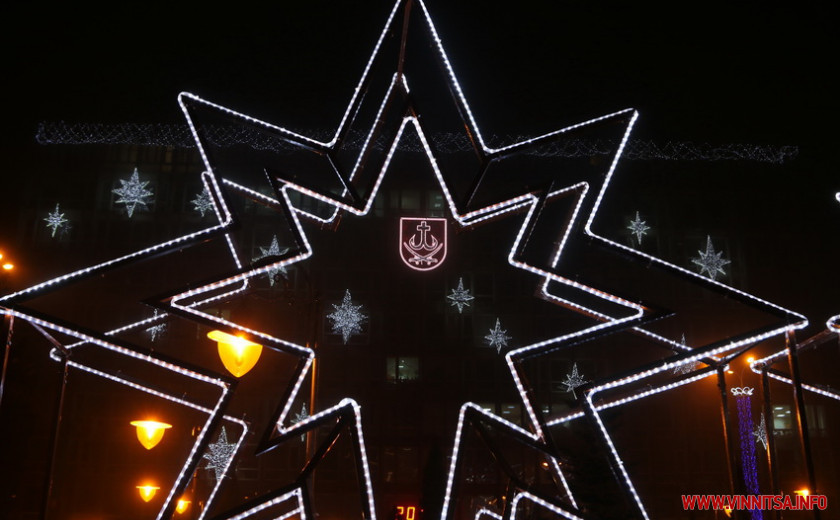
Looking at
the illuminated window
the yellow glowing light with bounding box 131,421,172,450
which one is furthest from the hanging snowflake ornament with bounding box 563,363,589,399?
the yellow glowing light with bounding box 131,421,172,450

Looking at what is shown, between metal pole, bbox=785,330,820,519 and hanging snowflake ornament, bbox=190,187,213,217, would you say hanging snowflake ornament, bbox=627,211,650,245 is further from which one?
metal pole, bbox=785,330,820,519

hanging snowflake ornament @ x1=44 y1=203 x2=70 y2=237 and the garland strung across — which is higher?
the garland strung across

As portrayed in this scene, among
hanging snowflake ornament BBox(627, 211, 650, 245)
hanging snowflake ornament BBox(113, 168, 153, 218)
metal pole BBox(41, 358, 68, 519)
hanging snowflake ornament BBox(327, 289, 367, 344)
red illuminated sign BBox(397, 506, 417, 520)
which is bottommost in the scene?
red illuminated sign BBox(397, 506, 417, 520)

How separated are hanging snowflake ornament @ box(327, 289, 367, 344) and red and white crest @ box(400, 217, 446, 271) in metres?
5.02

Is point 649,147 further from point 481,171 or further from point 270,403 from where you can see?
point 481,171

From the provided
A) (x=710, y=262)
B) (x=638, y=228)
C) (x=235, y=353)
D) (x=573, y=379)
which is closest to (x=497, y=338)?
(x=573, y=379)

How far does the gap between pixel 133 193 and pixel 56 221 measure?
3.75 metres

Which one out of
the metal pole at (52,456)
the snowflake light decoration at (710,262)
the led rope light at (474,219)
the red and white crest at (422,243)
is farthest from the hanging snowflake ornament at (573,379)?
the metal pole at (52,456)

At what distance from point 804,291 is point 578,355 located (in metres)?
10.8

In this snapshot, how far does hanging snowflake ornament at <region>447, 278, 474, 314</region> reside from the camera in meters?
27.6

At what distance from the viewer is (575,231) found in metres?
5.58

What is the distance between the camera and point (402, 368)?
89.5ft

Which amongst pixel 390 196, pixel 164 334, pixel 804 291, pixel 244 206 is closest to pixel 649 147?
pixel 804 291

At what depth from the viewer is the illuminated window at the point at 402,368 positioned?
89.0 ft
